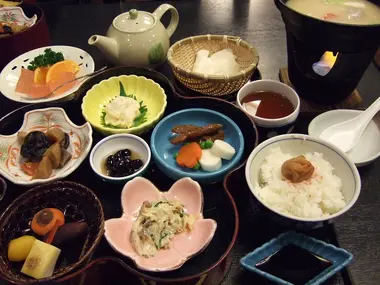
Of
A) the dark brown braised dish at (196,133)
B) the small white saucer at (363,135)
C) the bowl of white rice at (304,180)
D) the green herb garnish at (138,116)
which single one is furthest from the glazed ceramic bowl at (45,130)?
the small white saucer at (363,135)

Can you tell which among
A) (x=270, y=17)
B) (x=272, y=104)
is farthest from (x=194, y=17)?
(x=272, y=104)

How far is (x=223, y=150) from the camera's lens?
1479 millimetres

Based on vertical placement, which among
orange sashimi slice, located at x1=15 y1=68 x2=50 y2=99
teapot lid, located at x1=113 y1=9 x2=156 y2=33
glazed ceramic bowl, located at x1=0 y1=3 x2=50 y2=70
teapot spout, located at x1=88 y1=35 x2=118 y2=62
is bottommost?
orange sashimi slice, located at x1=15 y1=68 x2=50 y2=99

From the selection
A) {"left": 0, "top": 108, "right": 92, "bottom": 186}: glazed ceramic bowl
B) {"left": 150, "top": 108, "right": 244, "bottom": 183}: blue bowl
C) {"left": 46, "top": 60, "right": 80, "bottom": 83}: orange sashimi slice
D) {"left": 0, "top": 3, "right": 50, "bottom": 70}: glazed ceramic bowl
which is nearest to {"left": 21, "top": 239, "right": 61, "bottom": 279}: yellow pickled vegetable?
{"left": 0, "top": 108, "right": 92, "bottom": 186}: glazed ceramic bowl

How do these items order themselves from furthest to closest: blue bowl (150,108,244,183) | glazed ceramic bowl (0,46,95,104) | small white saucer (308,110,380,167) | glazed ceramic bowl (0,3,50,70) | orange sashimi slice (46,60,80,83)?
glazed ceramic bowl (0,3,50,70)
orange sashimi slice (46,60,80,83)
glazed ceramic bowl (0,46,95,104)
small white saucer (308,110,380,167)
blue bowl (150,108,244,183)

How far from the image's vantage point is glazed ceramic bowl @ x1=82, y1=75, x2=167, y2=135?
5.41 ft

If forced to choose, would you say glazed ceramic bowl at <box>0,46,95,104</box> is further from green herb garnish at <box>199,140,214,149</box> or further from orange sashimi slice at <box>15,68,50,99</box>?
green herb garnish at <box>199,140,214,149</box>

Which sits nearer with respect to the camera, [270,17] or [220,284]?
[220,284]

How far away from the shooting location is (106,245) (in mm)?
1268

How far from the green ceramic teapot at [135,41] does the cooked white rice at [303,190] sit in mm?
872

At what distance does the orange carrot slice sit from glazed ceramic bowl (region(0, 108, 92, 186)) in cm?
39

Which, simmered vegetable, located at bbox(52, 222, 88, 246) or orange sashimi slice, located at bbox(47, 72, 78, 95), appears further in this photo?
orange sashimi slice, located at bbox(47, 72, 78, 95)

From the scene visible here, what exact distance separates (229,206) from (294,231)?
0.24 m

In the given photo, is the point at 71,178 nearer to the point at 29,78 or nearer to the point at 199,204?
the point at 199,204
